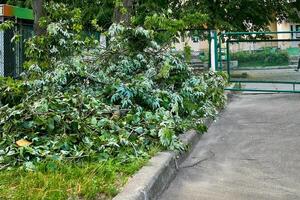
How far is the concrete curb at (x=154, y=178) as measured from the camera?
187 inches

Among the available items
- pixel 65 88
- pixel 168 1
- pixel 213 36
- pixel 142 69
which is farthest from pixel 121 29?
pixel 168 1

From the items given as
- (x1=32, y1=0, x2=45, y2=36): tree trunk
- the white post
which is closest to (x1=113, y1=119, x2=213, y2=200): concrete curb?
(x1=32, y1=0, x2=45, y2=36): tree trunk

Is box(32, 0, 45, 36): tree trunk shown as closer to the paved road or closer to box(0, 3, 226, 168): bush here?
box(0, 3, 226, 168): bush

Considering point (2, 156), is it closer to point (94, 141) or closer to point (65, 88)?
point (94, 141)

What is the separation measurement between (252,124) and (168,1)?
11.8 m

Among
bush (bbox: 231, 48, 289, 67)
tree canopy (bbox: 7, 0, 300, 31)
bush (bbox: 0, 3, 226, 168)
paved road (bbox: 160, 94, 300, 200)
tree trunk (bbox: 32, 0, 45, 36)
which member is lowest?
paved road (bbox: 160, 94, 300, 200)

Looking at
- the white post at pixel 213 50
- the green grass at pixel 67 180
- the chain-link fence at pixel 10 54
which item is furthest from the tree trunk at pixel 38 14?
the green grass at pixel 67 180

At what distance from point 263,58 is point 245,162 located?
26.1 ft

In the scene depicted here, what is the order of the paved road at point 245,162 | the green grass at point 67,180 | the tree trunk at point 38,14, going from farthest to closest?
the tree trunk at point 38,14 < the paved road at point 245,162 < the green grass at point 67,180

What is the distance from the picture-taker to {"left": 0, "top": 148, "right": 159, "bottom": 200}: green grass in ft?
14.9

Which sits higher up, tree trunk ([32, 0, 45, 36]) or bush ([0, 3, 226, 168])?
tree trunk ([32, 0, 45, 36])

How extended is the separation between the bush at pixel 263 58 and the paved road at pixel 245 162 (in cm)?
341

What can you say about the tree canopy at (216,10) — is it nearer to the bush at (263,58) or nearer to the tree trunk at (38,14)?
the bush at (263,58)

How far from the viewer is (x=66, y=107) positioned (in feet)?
22.2
